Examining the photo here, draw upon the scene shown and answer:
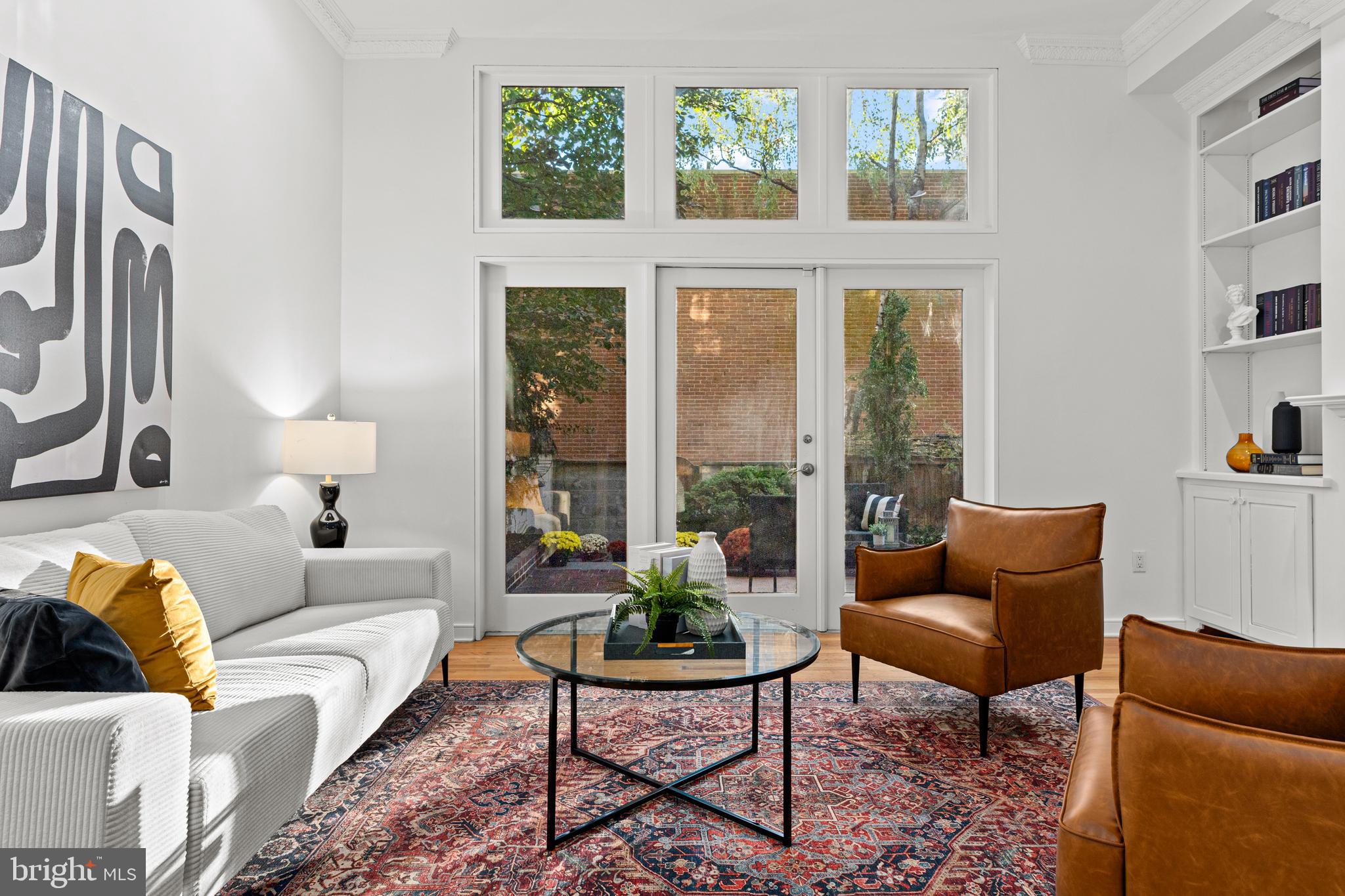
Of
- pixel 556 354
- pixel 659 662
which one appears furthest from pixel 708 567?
pixel 556 354

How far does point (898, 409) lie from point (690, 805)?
2.63 meters

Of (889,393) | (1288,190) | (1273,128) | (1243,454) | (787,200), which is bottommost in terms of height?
(1243,454)

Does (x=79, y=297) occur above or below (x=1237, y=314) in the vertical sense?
below

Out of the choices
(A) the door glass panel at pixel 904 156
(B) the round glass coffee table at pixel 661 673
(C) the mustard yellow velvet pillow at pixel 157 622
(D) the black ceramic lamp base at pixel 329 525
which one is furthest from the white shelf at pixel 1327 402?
(D) the black ceramic lamp base at pixel 329 525

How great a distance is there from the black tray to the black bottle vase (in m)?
2.92

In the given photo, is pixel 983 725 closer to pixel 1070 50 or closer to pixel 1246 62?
pixel 1246 62

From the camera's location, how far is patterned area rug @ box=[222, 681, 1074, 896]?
5.87 feet

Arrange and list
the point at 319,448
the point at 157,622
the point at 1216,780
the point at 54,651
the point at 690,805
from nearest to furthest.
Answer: the point at 1216,780
the point at 54,651
the point at 157,622
the point at 690,805
the point at 319,448

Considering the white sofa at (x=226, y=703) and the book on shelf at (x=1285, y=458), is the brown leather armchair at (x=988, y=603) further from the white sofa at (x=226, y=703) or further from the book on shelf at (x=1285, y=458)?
the white sofa at (x=226, y=703)

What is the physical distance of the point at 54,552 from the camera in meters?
1.87

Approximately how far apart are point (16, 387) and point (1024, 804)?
2958 mm

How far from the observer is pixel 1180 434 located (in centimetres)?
402

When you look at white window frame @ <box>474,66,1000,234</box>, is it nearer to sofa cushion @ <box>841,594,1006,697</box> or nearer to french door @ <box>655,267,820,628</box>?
french door @ <box>655,267,820,628</box>

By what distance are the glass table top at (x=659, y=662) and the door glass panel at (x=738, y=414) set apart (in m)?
1.67
